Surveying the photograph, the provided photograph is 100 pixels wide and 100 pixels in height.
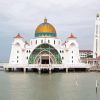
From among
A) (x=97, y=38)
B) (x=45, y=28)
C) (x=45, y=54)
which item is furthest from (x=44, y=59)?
(x=97, y=38)

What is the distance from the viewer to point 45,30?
246 ft

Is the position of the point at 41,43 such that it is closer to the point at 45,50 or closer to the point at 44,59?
the point at 45,50

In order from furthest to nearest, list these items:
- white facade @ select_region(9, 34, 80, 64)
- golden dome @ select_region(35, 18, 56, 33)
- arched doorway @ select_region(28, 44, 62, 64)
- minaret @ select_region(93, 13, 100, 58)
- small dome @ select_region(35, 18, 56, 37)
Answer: minaret @ select_region(93, 13, 100, 58)
golden dome @ select_region(35, 18, 56, 33)
small dome @ select_region(35, 18, 56, 37)
white facade @ select_region(9, 34, 80, 64)
arched doorway @ select_region(28, 44, 62, 64)

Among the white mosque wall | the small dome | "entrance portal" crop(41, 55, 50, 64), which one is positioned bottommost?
"entrance portal" crop(41, 55, 50, 64)

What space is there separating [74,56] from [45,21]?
1044 cm

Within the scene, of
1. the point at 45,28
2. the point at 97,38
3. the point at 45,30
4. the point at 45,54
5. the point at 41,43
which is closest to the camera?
the point at 41,43

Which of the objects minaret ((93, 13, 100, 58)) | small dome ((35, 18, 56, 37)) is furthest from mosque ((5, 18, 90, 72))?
minaret ((93, 13, 100, 58))

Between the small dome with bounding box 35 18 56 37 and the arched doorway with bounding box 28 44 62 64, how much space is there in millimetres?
2971

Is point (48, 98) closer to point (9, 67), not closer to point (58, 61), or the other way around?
point (9, 67)

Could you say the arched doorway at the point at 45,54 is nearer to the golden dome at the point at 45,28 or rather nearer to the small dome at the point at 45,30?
the small dome at the point at 45,30

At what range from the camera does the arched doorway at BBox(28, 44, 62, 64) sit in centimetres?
7375

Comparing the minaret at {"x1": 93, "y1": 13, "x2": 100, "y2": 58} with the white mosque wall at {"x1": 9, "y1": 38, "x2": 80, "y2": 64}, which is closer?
the white mosque wall at {"x1": 9, "y1": 38, "x2": 80, "y2": 64}

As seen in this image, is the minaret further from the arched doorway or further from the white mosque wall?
the arched doorway

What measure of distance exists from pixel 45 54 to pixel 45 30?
5.24 m
